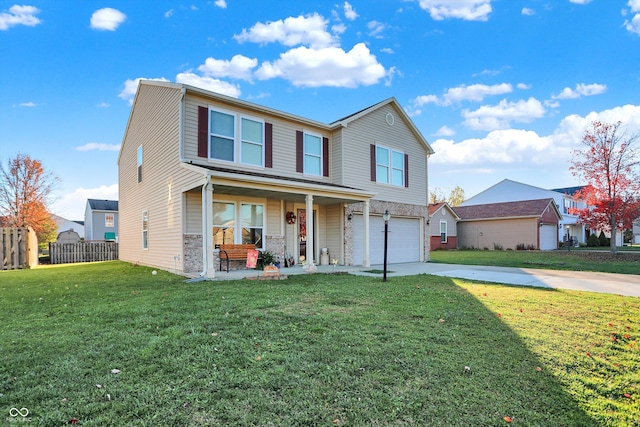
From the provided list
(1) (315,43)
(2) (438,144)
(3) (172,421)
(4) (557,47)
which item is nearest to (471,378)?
(3) (172,421)

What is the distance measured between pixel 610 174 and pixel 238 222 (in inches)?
863

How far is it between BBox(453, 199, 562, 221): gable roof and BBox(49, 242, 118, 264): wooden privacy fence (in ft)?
90.6

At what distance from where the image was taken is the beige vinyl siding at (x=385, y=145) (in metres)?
13.8

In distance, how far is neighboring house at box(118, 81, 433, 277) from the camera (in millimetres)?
10234

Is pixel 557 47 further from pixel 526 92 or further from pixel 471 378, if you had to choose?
pixel 471 378

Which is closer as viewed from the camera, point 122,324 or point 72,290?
point 122,324

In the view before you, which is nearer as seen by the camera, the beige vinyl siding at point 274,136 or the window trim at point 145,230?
the beige vinyl siding at point 274,136

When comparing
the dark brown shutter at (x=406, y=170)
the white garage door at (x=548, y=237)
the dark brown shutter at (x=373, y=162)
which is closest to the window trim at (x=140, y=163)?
the dark brown shutter at (x=373, y=162)

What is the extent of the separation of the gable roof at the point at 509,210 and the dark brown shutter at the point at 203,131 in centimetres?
2628

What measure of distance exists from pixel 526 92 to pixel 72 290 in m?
20.0

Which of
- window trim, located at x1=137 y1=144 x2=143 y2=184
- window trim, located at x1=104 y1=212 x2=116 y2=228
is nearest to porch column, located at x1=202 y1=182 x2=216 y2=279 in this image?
window trim, located at x1=137 y1=144 x2=143 y2=184

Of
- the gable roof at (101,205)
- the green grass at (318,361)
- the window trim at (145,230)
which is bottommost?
the green grass at (318,361)

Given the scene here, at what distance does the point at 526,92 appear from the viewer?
1703 centimetres

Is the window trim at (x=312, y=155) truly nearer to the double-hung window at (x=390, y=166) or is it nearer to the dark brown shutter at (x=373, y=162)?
the dark brown shutter at (x=373, y=162)
